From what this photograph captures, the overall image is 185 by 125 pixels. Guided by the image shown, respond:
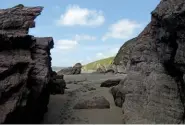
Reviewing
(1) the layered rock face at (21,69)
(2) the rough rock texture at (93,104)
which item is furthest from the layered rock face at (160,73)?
(1) the layered rock face at (21,69)

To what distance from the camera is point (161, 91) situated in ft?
33.0

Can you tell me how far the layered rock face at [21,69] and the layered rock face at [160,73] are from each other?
3024 mm

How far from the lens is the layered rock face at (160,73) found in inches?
361

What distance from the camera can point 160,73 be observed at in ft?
34.4

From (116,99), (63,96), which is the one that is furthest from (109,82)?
(116,99)

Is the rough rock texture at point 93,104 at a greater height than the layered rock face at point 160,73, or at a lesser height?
lesser

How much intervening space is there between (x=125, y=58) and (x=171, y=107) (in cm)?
4035

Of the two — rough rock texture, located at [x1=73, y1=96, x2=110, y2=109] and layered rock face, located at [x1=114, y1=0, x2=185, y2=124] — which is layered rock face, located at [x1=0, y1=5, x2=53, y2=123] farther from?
layered rock face, located at [x1=114, y1=0, x2=185, y2=124]

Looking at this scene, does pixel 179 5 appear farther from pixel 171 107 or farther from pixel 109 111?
pixel 109 111

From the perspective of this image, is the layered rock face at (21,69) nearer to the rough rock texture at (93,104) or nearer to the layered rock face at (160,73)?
the rough rock texture at (93,104)

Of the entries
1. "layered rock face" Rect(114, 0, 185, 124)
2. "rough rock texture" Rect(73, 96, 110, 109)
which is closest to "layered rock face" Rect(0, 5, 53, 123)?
"rough rock texture" Rect(73, 96, 110, 109)

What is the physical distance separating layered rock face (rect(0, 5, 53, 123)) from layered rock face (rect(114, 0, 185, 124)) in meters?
3.02

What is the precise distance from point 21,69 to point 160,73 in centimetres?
447

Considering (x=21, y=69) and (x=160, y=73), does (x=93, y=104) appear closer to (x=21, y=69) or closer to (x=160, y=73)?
(x=160, y=73)
